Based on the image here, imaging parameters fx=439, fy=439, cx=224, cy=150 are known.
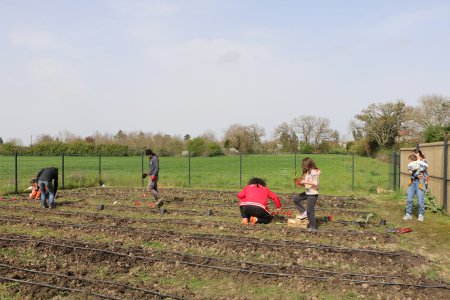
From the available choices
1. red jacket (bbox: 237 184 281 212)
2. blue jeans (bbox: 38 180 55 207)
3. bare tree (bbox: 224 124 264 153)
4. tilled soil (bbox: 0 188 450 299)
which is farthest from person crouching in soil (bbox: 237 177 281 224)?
bare tree (bbox: 224 124 264 153)

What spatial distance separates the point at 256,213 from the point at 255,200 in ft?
1.40

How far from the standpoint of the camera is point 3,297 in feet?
18.7

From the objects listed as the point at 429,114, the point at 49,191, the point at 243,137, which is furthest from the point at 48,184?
the point at 243,137

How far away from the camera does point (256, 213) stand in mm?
10812

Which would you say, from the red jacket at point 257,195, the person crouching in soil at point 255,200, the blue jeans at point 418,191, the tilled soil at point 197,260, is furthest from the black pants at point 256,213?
the blue jeans at point 418,191

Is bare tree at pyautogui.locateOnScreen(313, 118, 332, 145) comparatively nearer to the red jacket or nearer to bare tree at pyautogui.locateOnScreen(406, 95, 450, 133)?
bare tree at pyautogui.locateOnScreen(406, 95, 450, 133)

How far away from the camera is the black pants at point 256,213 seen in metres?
10.7

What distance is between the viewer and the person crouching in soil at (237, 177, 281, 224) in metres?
10.5

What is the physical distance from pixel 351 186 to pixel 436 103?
31.5m

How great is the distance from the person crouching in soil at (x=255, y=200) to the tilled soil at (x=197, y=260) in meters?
0.40

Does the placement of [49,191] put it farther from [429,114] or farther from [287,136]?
[287,136]

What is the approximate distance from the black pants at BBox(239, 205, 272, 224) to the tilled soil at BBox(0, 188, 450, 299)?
0.80 feet

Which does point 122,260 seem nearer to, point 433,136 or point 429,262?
point 429,262

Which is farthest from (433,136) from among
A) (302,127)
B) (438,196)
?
(302,127)
